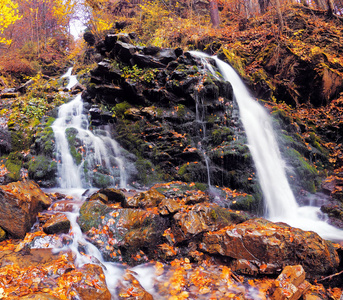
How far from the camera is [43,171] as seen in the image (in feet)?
23.8

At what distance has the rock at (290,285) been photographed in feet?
10.1

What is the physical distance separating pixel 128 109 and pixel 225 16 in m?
15.6

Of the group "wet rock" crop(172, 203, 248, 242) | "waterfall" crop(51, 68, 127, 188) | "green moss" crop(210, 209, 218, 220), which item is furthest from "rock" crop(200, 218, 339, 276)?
"waterfall" crop(51, 68, 127, 188)

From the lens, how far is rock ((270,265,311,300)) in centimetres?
309

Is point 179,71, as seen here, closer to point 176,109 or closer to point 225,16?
point 176,109

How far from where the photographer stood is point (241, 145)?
318 inches

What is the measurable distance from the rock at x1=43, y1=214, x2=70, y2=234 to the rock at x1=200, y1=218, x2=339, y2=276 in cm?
326

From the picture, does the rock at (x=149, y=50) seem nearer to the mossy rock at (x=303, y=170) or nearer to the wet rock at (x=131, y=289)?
the mossy rock at (x=303, y=170)

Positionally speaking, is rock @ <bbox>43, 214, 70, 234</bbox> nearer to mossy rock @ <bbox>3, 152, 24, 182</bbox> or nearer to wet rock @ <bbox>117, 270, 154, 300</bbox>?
wet rock @ <bbox>117, 270, 154, 300</bbox>

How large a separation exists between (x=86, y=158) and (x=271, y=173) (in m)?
7.36

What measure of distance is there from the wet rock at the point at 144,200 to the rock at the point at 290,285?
10.6 feet

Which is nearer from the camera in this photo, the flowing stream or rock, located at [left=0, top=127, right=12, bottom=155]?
the flowing stream

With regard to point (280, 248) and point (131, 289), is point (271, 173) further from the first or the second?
point (131, 289)

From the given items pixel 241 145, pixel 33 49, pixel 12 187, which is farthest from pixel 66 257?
pixel 33 49
